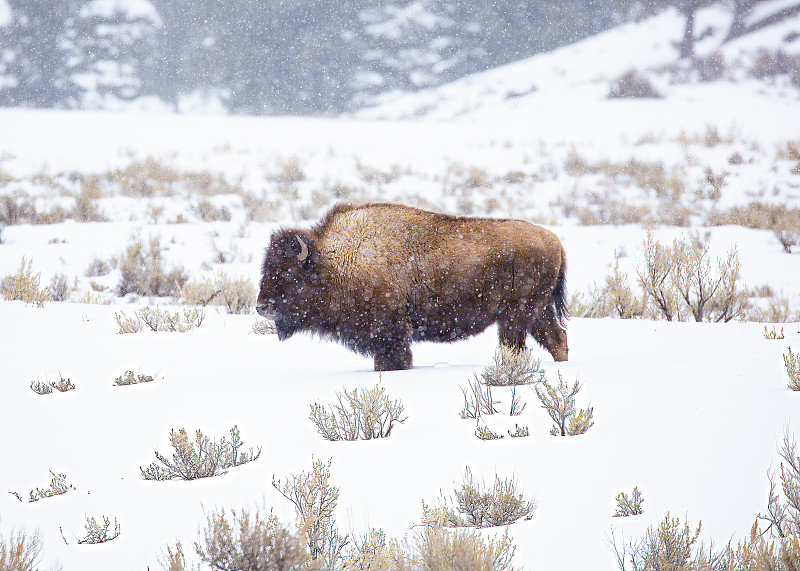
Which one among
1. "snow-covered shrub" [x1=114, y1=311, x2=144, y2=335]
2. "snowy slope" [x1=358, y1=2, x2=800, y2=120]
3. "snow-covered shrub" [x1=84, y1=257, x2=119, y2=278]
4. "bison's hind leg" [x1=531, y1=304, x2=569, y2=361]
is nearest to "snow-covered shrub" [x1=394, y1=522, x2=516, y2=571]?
"bison's hind leg" [x1=531, y1=304, x2=569, y2=361]

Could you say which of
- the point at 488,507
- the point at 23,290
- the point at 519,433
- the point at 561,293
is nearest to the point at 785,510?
the point at 488,507

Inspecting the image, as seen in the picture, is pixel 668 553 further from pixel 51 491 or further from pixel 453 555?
pixel 51 491

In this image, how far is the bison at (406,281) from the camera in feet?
→ 19.1

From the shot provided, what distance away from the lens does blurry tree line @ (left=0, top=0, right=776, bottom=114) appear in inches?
1718

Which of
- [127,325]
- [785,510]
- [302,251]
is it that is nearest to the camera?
[785,510]

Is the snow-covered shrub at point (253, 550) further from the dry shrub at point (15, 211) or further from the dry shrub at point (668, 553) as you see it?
the dry shrub at point (15, 211)

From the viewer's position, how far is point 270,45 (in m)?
48.6

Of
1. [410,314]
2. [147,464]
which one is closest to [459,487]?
[147,464]

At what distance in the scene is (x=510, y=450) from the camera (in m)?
3.77

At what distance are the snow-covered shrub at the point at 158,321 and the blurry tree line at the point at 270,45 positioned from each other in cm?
3806

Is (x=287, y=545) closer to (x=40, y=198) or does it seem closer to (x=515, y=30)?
(x=40, y=198)

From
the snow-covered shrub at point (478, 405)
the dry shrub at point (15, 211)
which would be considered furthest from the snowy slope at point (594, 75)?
the snow-covered shrub at point (478, 405)

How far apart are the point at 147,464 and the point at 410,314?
2.53 m

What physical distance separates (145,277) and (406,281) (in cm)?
693
